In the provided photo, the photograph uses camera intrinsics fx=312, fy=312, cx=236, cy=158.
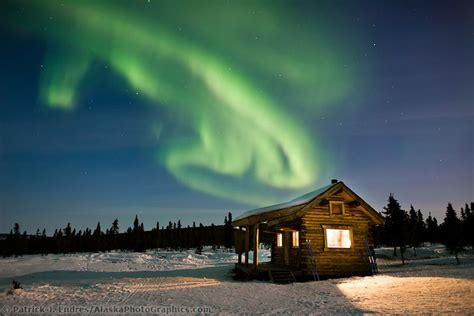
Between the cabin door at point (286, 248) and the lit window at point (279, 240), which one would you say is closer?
the cabin door at point (286, 248)

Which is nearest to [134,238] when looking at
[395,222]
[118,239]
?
[118,239]

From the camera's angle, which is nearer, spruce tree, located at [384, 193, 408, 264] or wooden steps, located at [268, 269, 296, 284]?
wooden steps, located at [268, 269, 296, 284]

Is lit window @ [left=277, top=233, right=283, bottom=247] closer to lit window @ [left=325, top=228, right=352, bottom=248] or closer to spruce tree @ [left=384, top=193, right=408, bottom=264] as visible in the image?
lit window @ [left=325, top=228, right=352, bottom=248]

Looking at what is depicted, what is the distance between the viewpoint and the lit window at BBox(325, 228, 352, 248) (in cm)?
2020

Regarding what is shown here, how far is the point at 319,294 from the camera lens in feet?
43.0

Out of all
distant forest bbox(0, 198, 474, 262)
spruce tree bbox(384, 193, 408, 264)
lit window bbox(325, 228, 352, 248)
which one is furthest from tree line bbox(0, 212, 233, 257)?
lit window bbox(325, 228, 352, 248)

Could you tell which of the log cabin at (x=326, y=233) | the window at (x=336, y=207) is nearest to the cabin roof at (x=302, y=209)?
the log cabin at (x=326, y=233)

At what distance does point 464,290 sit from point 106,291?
48.8ft

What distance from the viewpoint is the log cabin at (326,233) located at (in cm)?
1902

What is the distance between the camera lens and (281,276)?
725 inches

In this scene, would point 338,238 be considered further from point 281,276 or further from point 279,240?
point 279,240

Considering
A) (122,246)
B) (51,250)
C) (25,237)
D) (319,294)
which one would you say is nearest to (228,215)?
(122,246)

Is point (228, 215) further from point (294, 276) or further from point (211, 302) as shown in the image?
point (211, 302)

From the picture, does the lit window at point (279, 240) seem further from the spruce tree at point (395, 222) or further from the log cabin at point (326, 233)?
the spruce tree at point (395, 222)
